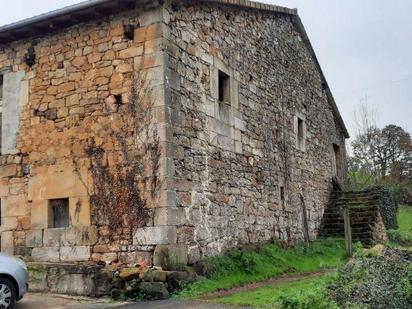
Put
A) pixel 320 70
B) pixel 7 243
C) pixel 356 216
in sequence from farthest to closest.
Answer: pixel 320 70 → pixel 356 216 → pixel 7 243

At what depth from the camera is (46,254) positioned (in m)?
9.75

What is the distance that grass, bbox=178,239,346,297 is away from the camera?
29.5 ft

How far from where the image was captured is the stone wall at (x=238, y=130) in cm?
945

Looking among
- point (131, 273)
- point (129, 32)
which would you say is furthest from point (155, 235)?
point (129, 32)

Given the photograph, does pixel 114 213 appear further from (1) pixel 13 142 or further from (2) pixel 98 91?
(1) pixel 13 142

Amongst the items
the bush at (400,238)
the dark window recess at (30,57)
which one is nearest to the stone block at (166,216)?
the dark window recess at (30,57)

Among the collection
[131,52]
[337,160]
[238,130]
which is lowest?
[238,130]

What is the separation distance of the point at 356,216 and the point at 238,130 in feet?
24.8

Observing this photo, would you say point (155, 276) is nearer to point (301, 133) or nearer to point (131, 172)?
point (131, 172)

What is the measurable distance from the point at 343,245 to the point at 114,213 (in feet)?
29.6

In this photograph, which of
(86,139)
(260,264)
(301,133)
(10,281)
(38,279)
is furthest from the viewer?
(301,133)

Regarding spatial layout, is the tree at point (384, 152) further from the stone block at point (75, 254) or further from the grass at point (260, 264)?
the stone block at point (75, 254)

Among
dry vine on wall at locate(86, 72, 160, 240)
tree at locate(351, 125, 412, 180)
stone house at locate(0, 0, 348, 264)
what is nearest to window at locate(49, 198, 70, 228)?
stone house at locate(0, 0, 348, 264)

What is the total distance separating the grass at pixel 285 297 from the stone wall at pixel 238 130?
5.02ft
